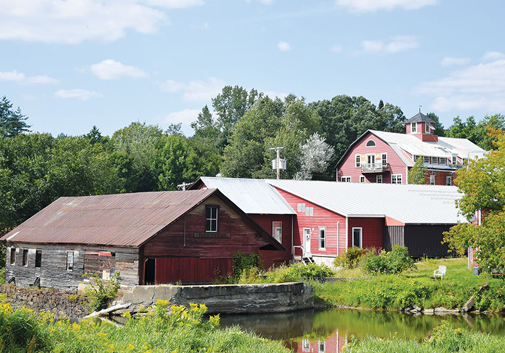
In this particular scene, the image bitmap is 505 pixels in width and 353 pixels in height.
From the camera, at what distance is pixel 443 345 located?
1697 cm

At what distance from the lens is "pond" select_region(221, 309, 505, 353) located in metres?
22.2

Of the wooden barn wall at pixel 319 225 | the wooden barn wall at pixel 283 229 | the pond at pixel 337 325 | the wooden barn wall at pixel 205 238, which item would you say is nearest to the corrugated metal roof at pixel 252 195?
the wooden barn wall at pixel 283 229

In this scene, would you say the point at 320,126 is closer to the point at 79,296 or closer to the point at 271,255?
the point at 271,255

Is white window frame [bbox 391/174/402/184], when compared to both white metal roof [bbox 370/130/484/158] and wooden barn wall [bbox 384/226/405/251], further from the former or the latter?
wooden barn wall [bbox 384/226/405/251]

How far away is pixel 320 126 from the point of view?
312 ft

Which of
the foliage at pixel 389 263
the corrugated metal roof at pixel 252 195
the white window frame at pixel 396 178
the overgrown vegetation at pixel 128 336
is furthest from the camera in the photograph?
the white window frame at pixel 396 178

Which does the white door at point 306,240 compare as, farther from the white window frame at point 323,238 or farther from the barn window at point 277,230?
the barn window at point 277,230

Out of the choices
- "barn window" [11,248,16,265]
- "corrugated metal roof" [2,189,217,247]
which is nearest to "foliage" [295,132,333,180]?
"corrugated metal roof" [2,189,217,247]

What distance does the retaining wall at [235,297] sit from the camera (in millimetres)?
26078

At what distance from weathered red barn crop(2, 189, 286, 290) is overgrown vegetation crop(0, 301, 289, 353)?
35.5 ft

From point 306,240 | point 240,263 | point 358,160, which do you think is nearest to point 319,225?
point 306,240

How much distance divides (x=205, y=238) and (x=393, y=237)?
14996 mm

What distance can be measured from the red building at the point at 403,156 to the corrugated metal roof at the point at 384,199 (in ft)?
69.6

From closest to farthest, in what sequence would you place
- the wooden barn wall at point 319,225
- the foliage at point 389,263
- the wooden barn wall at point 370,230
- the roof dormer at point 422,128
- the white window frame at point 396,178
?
the foliage at point 389,263, the wooden barn wall at point 319,225, the wooden barn wall at point 370,230, the white window frame at point 396,178, the roof dormer at point 422,128
